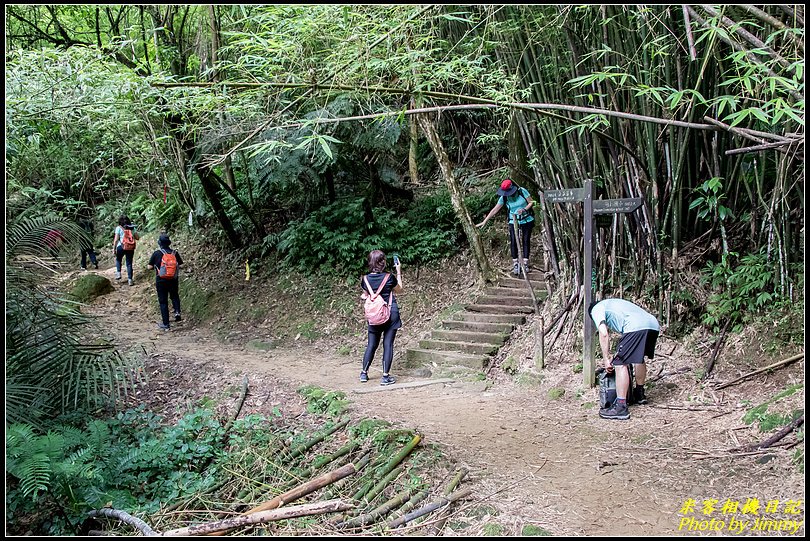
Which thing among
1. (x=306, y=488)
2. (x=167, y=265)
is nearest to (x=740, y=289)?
(x=306, y=488)

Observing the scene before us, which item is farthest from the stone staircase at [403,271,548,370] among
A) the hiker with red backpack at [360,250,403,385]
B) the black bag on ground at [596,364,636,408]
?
the black bag on ground at [596,364,636,408]

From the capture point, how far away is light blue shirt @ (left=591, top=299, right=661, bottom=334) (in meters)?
4.58

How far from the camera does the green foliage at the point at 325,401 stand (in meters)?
4.97

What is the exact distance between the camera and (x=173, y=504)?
414 centimetres

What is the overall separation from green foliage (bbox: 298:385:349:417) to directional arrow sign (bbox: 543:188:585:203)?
2.81 metres

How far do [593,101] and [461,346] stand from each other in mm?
3079

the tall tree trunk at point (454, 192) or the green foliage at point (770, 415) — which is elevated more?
the tall tree trunk at point (454, 192)

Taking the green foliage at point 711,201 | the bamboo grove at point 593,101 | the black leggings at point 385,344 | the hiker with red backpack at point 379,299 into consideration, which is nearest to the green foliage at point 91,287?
the bamboo grove at point 593,101

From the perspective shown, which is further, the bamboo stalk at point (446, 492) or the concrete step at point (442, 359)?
the concrete step at point (442, 359)

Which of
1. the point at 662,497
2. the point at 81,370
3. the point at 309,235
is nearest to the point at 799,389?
the point at 662,497

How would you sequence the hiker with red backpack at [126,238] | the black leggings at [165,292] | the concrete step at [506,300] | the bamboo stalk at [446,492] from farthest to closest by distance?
1. the hiker with red backpack at [126,238]
2. the black leggings at [165,292]
3. the concrete step at [506,300]
4. the bamboo stalk at [446,492]

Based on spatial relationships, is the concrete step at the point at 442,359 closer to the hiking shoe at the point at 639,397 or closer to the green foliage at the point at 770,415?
the hiking shoe at the point at 639,397

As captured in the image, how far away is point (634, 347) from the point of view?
4562 mm

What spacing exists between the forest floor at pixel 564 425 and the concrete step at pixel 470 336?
0.16 metres
